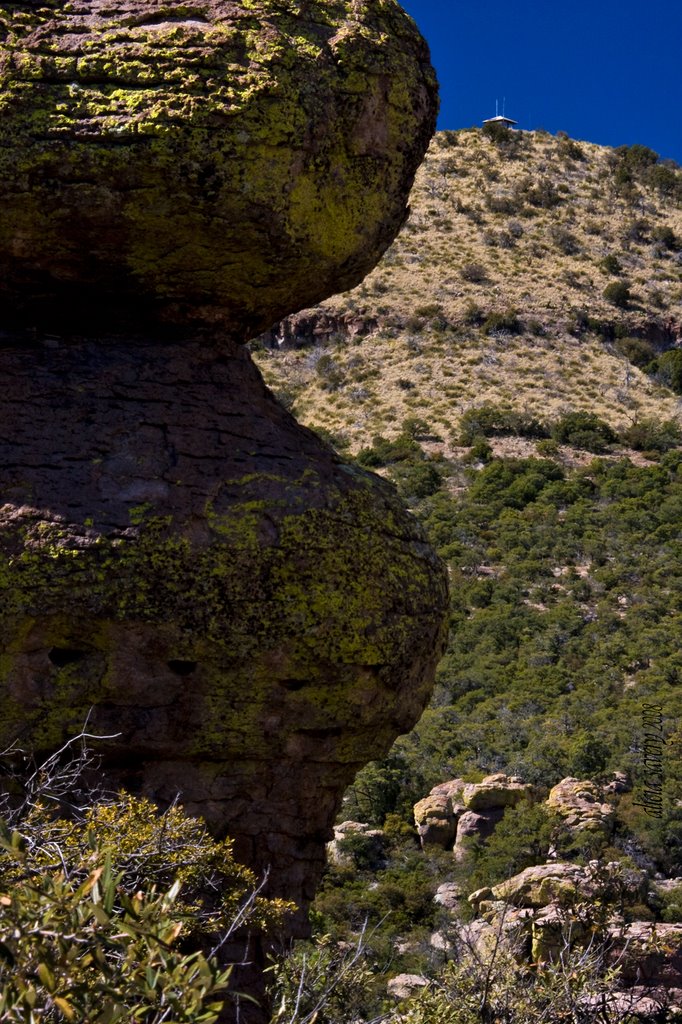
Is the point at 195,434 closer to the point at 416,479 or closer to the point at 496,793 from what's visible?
the point at 496,793

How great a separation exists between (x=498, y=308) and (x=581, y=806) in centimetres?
2249

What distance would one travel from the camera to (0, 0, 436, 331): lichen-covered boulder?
571 centimetres

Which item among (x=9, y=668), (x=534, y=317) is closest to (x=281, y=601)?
(x=9, y=668)

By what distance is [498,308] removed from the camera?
122 ft

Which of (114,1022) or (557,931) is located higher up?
(114,1022)

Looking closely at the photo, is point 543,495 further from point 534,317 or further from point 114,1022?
point 114,1022

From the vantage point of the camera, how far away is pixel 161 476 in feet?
19.4

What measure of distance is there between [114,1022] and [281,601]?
296cm

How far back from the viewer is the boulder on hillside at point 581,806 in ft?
55.9

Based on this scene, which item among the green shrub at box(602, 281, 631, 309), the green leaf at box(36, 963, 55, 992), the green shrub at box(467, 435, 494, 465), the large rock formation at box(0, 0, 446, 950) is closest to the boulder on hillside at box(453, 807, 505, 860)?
the large rock formation at box(0, 0, 446, 950)

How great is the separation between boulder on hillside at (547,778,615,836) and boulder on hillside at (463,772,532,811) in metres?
0.44

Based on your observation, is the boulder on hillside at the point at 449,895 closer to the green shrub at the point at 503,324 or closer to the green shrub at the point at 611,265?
the green shrub at the point at 503,324

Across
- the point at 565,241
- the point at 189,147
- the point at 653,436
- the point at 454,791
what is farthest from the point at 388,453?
the point at 189,147

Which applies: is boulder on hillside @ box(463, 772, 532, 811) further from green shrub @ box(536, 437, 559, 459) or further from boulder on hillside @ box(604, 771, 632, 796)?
green shrub @ box(536, 437, 559, 459)
